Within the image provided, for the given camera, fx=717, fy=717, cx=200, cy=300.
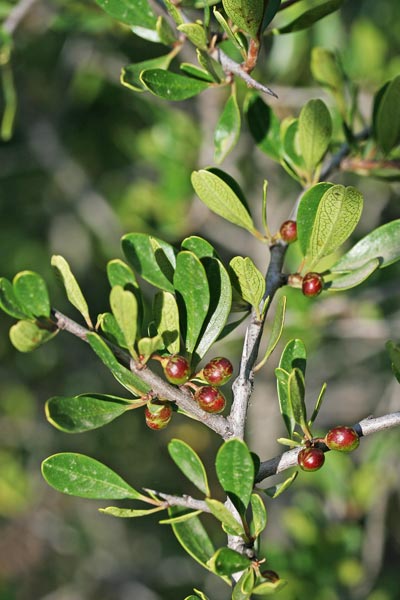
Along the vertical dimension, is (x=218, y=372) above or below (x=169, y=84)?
below

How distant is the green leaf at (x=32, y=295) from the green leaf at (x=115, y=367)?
7 cm

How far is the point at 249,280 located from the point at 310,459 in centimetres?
19

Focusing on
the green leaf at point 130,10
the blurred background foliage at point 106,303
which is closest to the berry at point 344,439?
the green leaf at point 130,10

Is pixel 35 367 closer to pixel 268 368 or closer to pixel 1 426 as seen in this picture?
pixel 1 426

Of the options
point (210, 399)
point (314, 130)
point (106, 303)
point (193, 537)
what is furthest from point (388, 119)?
point (106, 303)

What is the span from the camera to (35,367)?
311cm

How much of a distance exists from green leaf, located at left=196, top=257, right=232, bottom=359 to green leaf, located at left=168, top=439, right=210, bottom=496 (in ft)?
0.32

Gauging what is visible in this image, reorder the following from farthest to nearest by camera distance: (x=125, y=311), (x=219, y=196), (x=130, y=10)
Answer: (x=130, y=10)
(x=219, y=196)
(x=125, y=311)

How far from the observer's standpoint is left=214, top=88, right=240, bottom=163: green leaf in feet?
3.09

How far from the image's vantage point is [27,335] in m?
0.70

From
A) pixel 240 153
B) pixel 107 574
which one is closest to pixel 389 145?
pixel 240 153

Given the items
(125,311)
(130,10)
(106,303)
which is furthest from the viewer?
(106,303)

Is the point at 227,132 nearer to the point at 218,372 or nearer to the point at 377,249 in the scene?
the point at 377,249

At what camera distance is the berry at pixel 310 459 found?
0.73 metres
